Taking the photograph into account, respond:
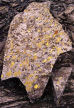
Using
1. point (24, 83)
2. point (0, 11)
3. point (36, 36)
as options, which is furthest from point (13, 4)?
point (24, 83)

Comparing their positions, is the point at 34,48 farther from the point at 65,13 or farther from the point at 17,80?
the point at 65,13

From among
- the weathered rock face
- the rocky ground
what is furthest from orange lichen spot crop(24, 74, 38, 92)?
the rocky ground

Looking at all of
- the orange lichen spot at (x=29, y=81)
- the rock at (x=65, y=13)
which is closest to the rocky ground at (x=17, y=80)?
the rock at (x=65, y=13)

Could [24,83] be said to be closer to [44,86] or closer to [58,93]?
[44,86]

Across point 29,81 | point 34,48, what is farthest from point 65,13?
point 29,81

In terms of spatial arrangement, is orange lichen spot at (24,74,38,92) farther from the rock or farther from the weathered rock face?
the rock

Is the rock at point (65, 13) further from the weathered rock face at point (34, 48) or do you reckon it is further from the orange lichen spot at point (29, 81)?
the orange lichen spot at point (29, 81)
